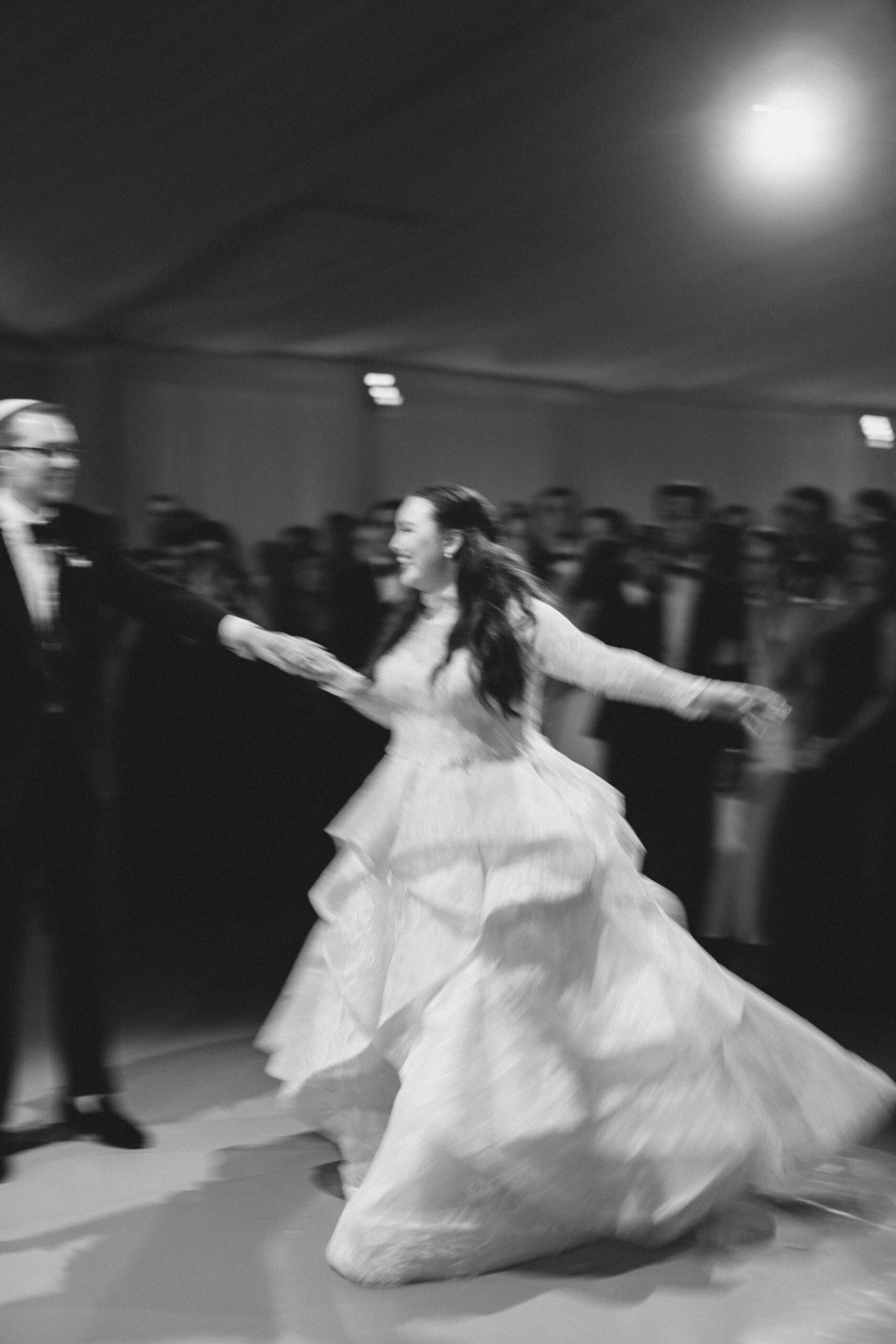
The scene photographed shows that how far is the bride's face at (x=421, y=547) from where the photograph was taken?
2.47 m

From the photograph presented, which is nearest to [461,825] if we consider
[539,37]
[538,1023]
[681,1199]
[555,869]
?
[555,869]

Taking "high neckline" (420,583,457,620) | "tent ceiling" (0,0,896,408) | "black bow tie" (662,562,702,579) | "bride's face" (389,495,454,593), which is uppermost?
"tent ceiling" (0,0,896,408)

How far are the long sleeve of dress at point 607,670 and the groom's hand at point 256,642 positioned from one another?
0.49 metres

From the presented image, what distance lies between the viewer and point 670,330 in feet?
16.1

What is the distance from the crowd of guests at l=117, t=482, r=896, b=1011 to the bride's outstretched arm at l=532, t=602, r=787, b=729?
3.90 feet

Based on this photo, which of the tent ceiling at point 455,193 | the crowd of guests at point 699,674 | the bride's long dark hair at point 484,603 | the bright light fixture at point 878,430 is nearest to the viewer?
the bride's long dark hair at point 484,603

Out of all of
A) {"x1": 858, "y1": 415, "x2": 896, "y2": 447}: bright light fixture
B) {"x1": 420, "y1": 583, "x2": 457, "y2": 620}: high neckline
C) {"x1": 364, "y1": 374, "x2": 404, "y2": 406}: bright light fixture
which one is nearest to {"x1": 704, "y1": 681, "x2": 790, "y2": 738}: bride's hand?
{"x1": 420, "y1": 583, "x2": 457, "y2": 620}: high neckline

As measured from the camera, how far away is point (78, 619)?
2.71 m

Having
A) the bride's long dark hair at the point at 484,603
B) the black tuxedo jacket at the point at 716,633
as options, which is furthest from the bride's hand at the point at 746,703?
the black tuxedo jacket at the point at 716,633

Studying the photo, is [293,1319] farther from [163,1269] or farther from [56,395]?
[56,395]

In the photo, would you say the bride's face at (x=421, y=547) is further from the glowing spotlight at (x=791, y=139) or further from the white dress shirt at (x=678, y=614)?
the glowing spotlight at (x=791, y=139)

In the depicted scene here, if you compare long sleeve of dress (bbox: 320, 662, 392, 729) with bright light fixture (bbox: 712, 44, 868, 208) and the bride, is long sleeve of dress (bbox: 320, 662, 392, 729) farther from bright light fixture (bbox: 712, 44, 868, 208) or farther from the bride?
bright light fixture (bbox: 712, 44, 868, 208)

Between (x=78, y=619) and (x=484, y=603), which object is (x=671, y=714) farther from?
(x=78, y=619)

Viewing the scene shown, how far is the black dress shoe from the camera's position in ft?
9.12
